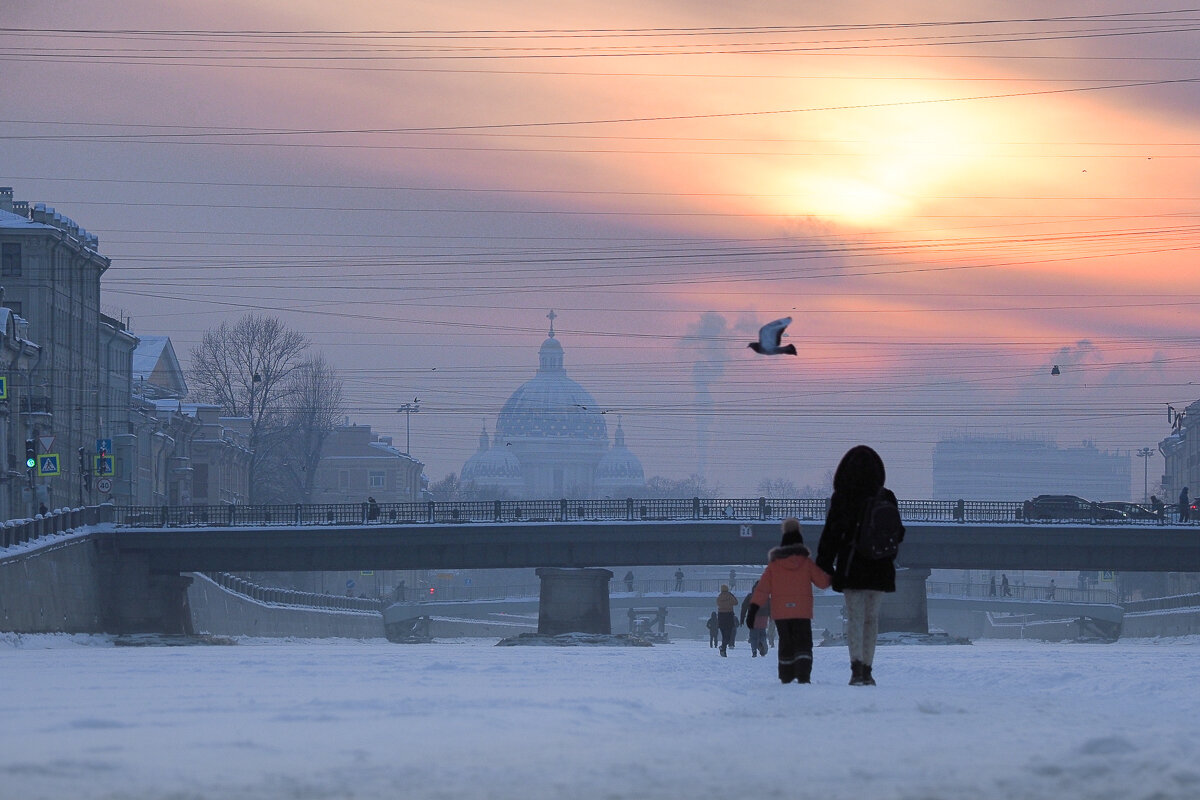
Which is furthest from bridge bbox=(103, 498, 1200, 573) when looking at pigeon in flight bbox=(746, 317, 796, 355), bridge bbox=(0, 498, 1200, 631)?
pigeon in flight bbox=(746, 317, 796, 355)

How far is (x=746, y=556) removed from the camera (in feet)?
262

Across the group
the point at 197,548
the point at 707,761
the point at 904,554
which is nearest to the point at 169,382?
the point at 197,548

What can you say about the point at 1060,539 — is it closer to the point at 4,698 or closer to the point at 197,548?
the point at 197,548

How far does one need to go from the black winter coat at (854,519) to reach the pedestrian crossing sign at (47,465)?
6267 cm

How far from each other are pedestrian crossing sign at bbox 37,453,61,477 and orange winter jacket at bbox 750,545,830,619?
200 ft

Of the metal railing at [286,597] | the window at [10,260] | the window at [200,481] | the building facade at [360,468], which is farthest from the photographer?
the building facade at [360,468]

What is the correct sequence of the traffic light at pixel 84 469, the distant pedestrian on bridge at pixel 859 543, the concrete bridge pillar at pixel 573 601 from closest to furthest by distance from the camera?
1. the distant pedestrian on bridge at pixel 859 543
2. the concrete bridge pillar at pixel 573 601
3. the traffic light at pixel 84 469

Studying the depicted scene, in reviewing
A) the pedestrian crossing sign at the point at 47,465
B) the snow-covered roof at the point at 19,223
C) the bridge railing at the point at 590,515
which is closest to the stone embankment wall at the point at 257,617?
the bridge railing at the point at 590,515

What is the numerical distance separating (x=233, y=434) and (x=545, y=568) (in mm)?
51746

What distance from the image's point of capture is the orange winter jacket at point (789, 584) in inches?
763

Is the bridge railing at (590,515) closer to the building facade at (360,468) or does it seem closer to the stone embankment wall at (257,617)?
the stone embankment wall at (257,617)

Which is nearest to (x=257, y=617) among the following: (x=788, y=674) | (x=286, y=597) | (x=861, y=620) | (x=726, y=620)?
(x=286, y=597)

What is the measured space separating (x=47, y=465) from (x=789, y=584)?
61.8 metres

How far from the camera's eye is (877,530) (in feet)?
57.9
